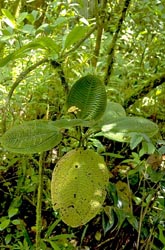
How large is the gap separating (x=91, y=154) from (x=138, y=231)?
0.92 feet

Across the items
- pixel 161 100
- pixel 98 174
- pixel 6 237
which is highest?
pixel 98 174

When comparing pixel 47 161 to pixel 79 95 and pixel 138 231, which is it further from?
pixel 79 95

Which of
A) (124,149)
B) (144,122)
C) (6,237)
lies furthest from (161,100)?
(144,122)

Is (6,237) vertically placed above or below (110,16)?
below

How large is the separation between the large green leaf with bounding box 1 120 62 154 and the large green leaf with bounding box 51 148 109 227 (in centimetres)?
5

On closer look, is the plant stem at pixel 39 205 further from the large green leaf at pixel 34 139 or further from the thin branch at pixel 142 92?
the thin branch at pixel 142 92

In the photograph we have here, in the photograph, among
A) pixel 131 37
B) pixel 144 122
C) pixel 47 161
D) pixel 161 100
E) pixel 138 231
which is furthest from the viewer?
pixel 131 37

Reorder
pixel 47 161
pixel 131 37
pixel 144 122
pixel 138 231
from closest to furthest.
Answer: pixel 144 122, pixel 138 231, pixel 47 161, pixel 131 37

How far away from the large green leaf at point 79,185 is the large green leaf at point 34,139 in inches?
2.0

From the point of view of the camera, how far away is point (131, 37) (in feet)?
4.10

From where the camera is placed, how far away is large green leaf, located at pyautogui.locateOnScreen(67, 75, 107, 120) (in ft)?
1.77

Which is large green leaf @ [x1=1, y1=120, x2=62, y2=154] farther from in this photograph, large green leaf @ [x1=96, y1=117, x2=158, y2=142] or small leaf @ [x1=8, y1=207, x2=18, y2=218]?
small leaf @ [x1=8, y1=207, x2=18, y2=218]

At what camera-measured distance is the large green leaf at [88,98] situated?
1.77 ft

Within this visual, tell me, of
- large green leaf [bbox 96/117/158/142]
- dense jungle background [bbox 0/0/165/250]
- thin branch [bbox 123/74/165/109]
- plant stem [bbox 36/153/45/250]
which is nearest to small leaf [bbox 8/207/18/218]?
dense jungle background [bbox 0/0/165/250]
